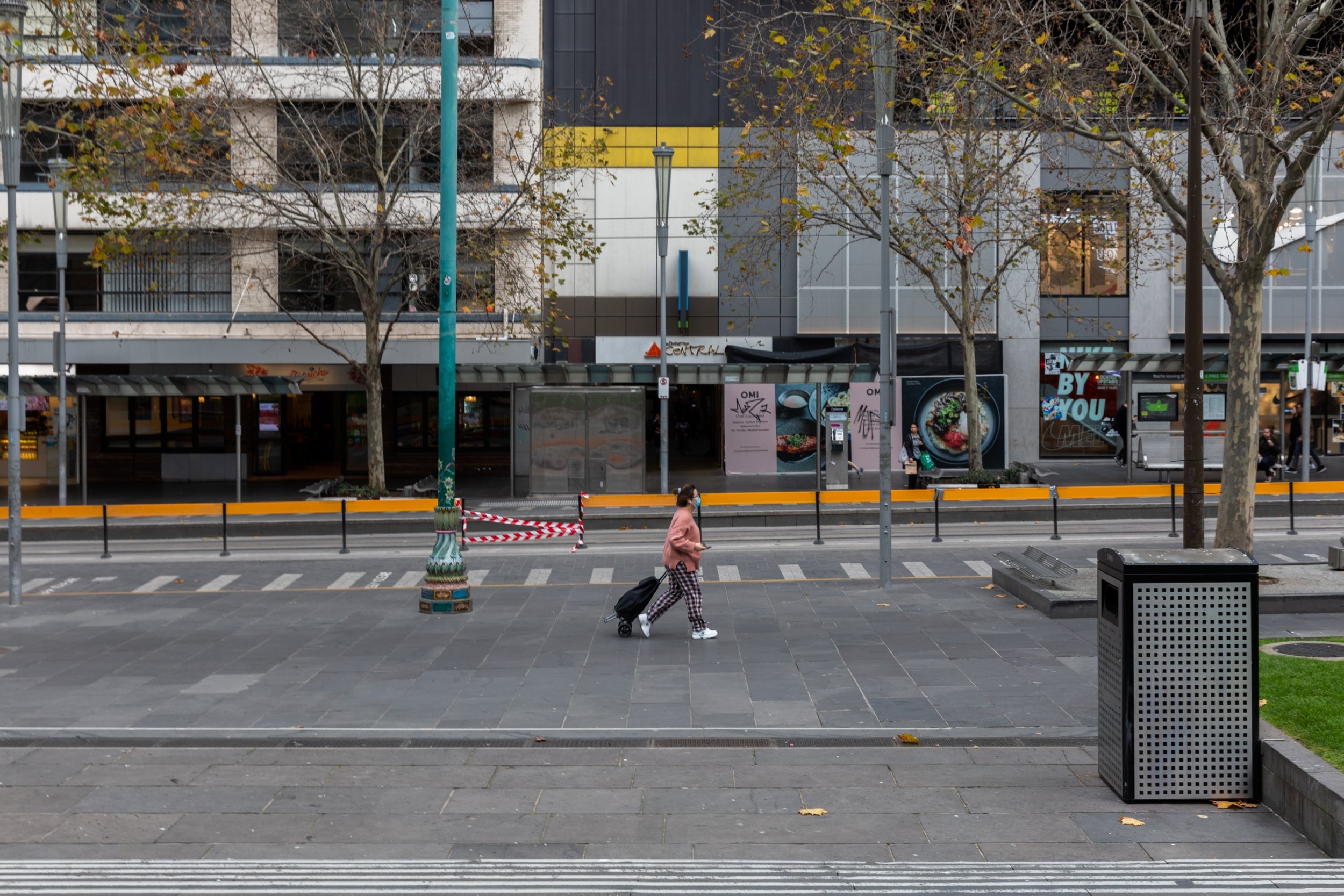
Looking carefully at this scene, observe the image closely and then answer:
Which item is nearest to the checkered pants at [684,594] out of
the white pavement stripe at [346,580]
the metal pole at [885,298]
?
the metal pole at [885,298]

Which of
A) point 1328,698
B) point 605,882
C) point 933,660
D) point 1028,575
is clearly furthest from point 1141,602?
point 1028,575

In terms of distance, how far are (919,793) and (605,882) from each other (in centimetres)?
237

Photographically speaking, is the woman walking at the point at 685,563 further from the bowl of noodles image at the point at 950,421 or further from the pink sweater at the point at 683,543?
the bowl of noodles image at the point at 950,421

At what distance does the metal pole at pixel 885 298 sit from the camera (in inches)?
621

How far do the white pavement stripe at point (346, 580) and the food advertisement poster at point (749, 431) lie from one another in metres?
18.5

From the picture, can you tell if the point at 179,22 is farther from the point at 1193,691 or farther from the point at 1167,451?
the point at 1193,691

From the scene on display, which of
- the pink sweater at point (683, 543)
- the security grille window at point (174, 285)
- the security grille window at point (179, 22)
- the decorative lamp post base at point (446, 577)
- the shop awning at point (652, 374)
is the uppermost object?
the security grille window at point (179, 22)

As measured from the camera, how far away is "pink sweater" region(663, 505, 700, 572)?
1283 centimetres

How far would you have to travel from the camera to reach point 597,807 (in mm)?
7484

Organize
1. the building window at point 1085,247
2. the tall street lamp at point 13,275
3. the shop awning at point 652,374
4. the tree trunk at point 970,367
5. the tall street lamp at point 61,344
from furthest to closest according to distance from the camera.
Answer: the shop awning at point 652,374 < the tree trunk at point 970,367 < the building window at point 1085,247 < the tall street lamp at point 61,344 < the tall street lamp at point 13,275

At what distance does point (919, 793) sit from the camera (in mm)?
7672

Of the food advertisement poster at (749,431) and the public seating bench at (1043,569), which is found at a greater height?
the food advertisement poster at (749,431)

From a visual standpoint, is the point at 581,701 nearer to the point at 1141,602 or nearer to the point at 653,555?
the point at 1141,602

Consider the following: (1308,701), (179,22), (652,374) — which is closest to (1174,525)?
(1308,701)
